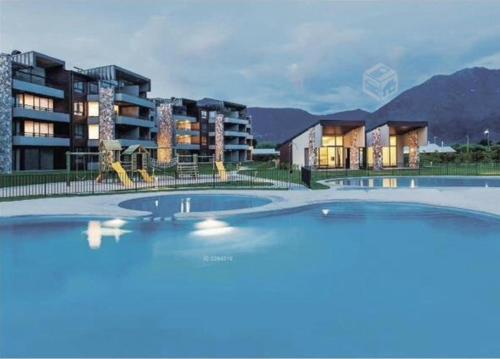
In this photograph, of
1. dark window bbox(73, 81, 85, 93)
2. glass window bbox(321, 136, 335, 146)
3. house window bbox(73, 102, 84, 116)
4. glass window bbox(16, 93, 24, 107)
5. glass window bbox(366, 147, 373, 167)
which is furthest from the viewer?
glass window bbox(366, 147, 373, 167)

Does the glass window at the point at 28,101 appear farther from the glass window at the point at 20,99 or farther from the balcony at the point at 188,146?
the balcony at the point at 188,146

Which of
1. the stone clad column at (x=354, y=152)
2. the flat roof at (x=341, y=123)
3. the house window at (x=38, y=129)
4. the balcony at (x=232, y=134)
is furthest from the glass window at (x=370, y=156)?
the house window at (x=38, y=129)

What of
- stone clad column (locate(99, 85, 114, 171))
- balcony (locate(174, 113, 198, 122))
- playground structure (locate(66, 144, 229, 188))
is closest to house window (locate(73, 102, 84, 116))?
stone clad column (locate(99, 85, 114, 171))

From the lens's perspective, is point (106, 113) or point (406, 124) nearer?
point (106, 113)

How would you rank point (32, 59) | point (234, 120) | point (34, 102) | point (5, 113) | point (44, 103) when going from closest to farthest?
1. point (5, 113)
2. point (32, 59)
3. point (34, 102)
4. point (44, 103)
5. point (234, 120)

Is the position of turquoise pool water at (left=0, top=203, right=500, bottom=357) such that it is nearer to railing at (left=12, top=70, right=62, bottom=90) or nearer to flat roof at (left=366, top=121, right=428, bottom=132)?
railing at (left=12, top=70, right=62, bottom=90)

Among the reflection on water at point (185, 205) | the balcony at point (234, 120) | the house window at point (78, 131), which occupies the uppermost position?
the balcony at point (234, 120)

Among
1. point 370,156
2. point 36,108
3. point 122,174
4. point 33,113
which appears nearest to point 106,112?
point 36,108

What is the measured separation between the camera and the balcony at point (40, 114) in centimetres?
3462

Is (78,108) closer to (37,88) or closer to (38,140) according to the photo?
(37,88)

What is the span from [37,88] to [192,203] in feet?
93.5

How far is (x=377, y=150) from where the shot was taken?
44.5 m

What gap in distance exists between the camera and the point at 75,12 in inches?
1347

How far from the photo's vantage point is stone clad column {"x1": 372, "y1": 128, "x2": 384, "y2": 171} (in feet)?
144
